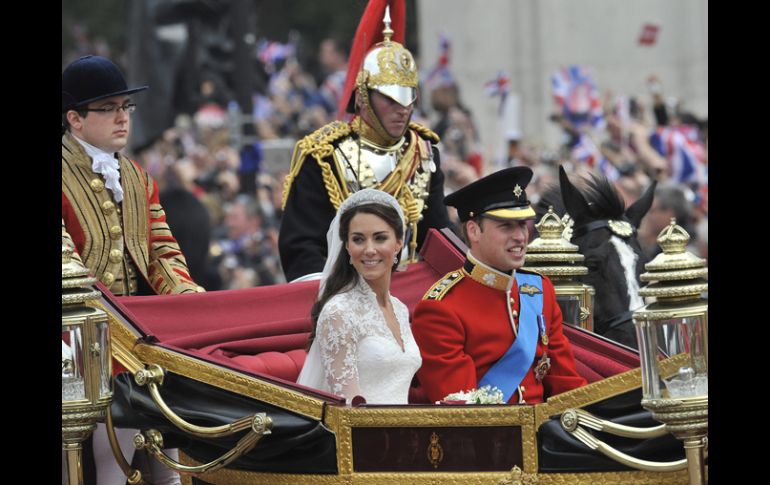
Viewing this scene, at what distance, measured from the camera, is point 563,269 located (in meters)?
7.18

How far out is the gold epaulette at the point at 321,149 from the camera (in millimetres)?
7297

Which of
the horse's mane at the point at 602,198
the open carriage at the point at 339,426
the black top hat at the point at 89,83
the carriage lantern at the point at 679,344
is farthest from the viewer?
the horse's mane at the point at 602,198

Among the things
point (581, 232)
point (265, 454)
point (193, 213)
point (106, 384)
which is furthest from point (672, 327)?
point (193, 213)

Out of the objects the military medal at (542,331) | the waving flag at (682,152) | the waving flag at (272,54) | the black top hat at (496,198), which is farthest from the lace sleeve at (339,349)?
the waving flag at (272,54)

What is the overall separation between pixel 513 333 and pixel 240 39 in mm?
11570

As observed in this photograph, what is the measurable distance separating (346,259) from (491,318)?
536 millimetres

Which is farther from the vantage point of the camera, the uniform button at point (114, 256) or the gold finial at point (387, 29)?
the gold finial at point (387, 29)

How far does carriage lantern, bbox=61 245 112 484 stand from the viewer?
512 centimetres

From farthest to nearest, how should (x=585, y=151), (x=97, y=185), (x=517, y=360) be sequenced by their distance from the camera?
(x=585, y=151), (x=97, y=185), (x=517, y=360)

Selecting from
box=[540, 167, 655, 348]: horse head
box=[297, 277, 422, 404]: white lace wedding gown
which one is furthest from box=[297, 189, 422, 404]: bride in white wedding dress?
box=[540, 167, 655, 348]: horse head

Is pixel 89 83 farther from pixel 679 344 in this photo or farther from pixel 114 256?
pixel 679 344

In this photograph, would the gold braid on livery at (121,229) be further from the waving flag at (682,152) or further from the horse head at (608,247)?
the waving flag at (682,152)

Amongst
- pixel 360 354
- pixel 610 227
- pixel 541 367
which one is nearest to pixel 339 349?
pixel 360 354

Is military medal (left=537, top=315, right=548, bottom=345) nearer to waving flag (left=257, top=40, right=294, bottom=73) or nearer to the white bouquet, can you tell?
the white bouquet
